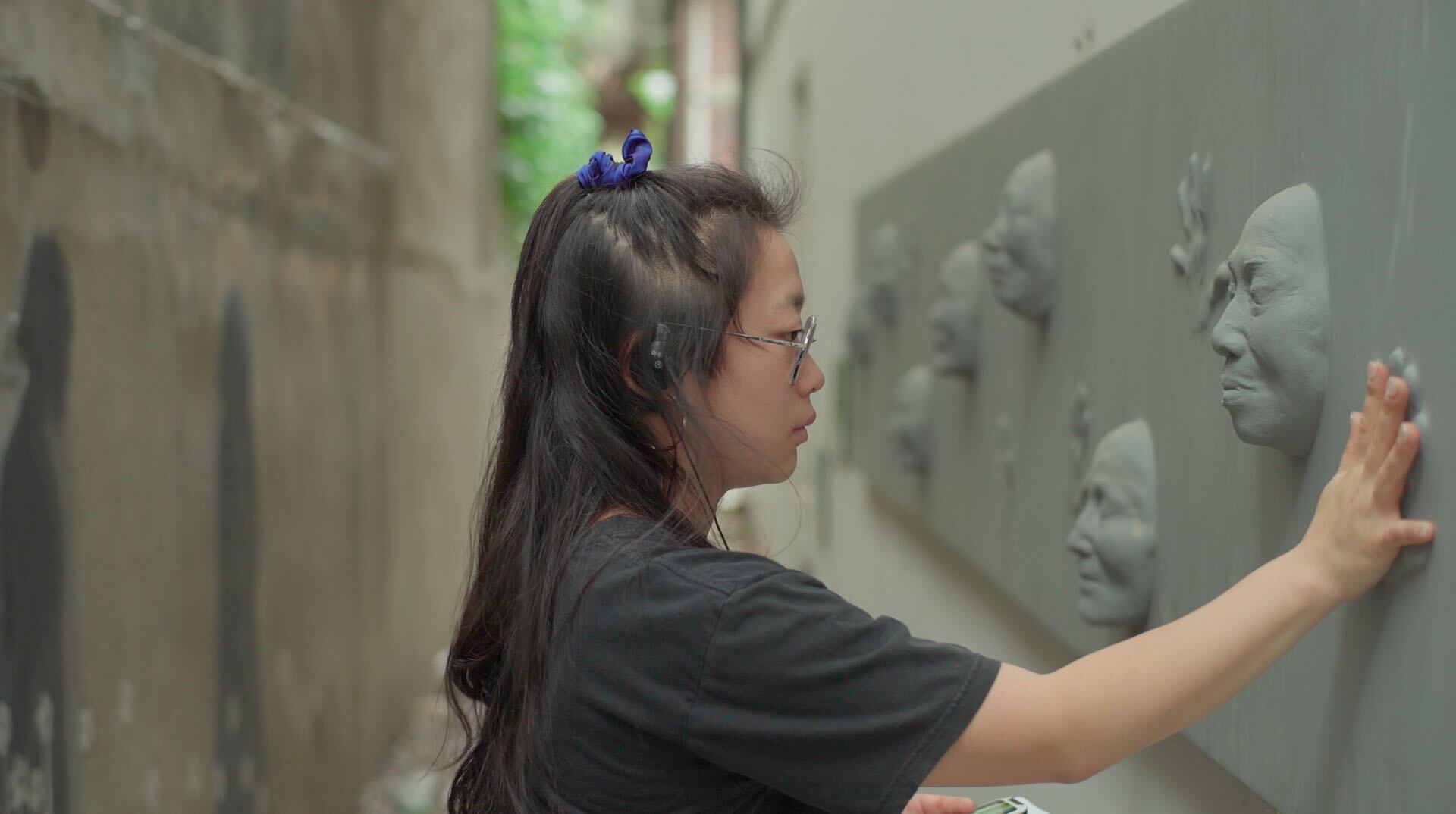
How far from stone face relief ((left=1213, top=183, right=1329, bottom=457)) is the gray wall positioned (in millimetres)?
19

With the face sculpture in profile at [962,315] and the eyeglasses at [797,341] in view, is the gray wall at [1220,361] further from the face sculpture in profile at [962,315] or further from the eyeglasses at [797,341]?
the eyeglasses at [797,341]

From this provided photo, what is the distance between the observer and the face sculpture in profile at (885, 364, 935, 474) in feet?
11.4

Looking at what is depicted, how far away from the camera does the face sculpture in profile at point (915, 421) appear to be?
3480 mm

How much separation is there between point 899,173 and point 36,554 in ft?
7.61

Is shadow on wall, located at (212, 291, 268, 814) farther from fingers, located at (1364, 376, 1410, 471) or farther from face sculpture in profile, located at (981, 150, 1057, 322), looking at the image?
fingers, located at (1364, 376, 1410, 471)

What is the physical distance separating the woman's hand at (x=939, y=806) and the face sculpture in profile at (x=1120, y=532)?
322 mm

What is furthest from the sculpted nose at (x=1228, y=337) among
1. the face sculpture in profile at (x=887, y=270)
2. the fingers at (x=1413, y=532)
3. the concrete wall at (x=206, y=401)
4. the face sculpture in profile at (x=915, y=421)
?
the face sculpture in profile at (x=887, y=270)

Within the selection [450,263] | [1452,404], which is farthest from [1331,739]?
[450,263]

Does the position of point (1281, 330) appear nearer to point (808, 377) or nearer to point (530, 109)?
point (808, 377)

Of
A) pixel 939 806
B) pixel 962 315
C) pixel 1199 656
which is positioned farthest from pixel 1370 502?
pixel 962 315

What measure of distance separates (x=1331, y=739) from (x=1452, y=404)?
39 centimetres

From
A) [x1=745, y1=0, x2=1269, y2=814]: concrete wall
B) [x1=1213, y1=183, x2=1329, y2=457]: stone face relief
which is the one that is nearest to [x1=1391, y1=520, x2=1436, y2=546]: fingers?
[x1=1213, y1=183, x2=1329, y2=457]: stone face relief

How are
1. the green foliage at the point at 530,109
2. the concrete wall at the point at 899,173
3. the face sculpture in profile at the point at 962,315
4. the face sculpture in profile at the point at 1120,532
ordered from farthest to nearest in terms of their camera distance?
1. the green foliage at the point at 530,109
2. the face sculpture in profile at the point at 962,315
3. the concrete wall at the point at 899,173
4. the face sculpture in profile at the point at 1120,532

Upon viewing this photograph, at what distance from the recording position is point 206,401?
339 cm
